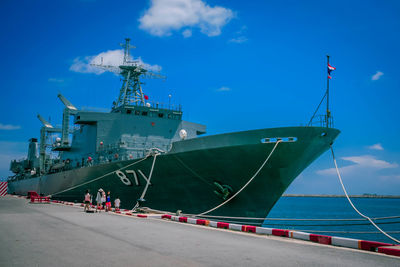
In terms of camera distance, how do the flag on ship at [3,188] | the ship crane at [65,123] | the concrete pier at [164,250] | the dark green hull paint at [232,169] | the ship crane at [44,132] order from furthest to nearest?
the flag on ship at [3,188], the ship crane at [44,132], the ship crane at [65,123], the dark green hull paint at [232,169], the concrete pier at [164,250]

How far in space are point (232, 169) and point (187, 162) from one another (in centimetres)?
207

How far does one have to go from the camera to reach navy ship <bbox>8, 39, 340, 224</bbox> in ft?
41.2

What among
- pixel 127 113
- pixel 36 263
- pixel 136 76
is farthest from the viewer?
pixel 136 76

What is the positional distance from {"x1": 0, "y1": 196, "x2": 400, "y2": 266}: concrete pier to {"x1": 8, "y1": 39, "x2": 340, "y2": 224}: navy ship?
14.6ft

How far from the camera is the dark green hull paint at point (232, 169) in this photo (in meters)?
12.5

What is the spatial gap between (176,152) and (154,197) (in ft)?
8.64

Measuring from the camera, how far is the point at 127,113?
2086cm

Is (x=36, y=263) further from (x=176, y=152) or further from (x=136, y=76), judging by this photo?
(x=136, y=76)

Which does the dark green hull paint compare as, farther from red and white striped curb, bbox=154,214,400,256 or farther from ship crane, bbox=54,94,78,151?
ship crane, bbox=54,94,78,151

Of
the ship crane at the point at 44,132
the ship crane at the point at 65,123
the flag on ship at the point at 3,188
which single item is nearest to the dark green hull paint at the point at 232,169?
the ship crane at the point at 65,123

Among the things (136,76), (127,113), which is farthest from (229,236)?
(136,76)

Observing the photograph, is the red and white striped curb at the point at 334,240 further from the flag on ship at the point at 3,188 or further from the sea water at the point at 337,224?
the flag on ship at the point at 3,188

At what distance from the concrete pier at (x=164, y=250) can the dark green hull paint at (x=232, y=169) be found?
4450 millimetres

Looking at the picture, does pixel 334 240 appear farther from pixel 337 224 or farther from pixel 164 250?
pixel 337 224
